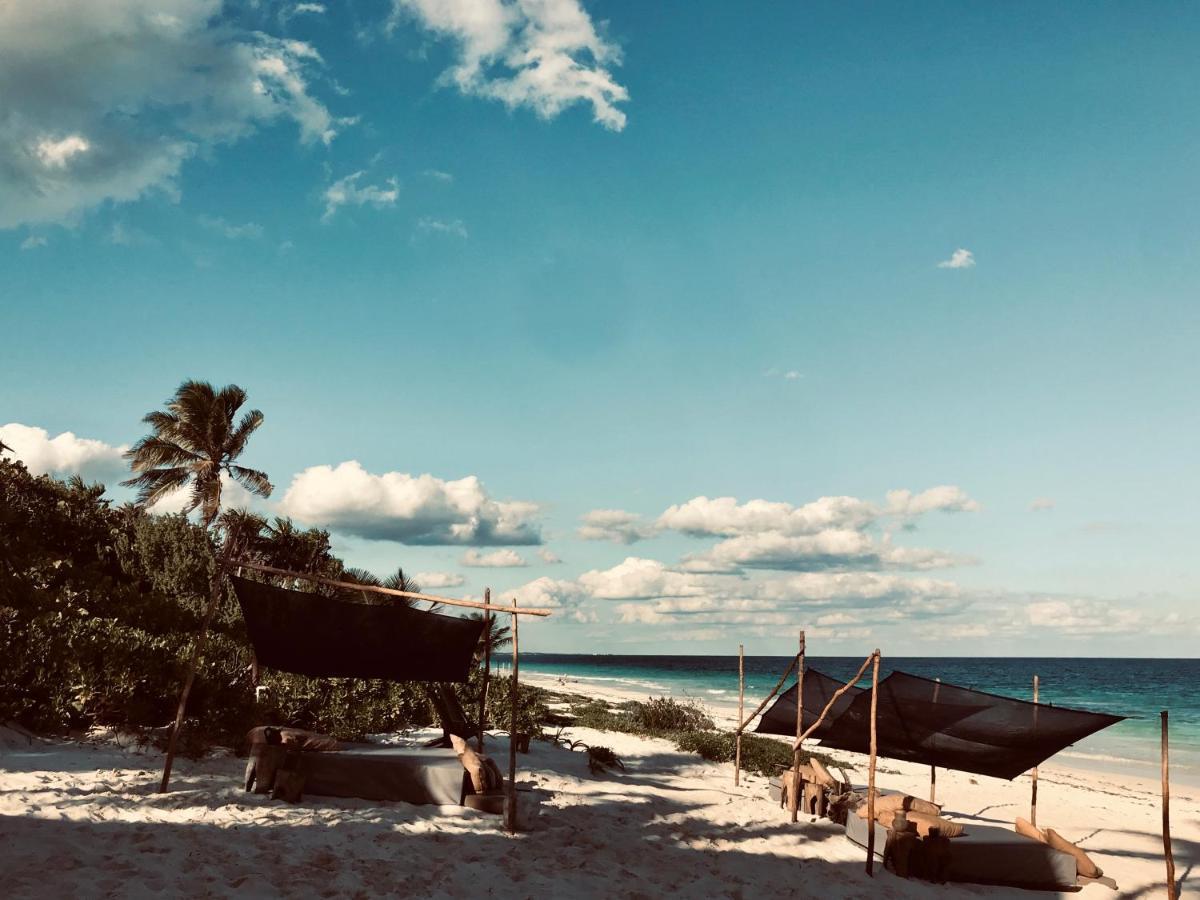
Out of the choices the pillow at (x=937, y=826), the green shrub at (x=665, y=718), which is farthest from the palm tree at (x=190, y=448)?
the pillow at (x=937, y=826)

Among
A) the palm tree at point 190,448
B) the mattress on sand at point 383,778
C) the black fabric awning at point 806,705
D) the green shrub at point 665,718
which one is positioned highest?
the palm tree at point 190,448

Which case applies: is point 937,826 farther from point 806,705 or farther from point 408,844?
point 408,844

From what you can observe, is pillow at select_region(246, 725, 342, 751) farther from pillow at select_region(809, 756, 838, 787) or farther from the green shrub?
the green shrub

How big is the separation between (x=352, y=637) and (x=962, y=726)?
30.0ft

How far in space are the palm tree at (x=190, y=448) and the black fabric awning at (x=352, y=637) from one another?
733 inches

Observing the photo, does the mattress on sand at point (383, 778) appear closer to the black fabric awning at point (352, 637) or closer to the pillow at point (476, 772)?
the pillow at point (476, 772)

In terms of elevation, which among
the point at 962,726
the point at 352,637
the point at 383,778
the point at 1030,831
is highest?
the point at 352,637

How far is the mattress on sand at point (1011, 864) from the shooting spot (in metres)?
9.75

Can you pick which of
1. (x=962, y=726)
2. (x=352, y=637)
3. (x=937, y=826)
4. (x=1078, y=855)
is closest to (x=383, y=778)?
(x=352, y=637)

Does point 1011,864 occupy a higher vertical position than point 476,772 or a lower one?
lower

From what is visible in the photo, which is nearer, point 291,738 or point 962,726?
point 291,738

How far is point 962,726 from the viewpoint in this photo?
1110 cm

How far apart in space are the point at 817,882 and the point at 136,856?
7624 mm

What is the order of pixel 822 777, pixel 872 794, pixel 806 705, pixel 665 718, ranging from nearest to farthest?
pixel 872 794
pixel 822 777
pixel 806 705
pixel 665 718
